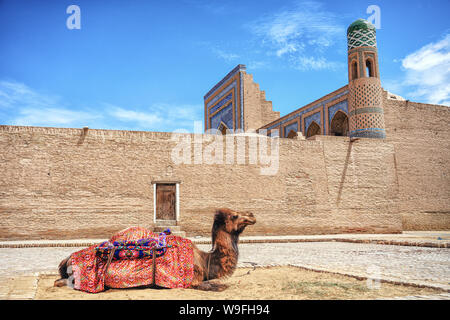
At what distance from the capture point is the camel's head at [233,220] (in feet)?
13.3

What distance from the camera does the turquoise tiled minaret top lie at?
59.3ft

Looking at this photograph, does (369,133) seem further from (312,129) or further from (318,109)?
(312,129)

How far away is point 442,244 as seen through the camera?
9.55 metres

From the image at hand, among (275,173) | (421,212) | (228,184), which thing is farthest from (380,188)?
(228,184)

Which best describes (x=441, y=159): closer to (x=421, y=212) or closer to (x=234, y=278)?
(x=421, y=212)

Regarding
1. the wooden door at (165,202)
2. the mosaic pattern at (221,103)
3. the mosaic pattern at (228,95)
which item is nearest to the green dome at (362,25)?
the mosaic pattern at (228,95)

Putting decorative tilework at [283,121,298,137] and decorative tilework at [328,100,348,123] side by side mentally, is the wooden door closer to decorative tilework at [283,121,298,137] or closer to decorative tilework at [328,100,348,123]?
decorative tilework at [328,100,348,123]

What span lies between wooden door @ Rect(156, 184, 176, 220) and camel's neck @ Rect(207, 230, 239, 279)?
10.6m

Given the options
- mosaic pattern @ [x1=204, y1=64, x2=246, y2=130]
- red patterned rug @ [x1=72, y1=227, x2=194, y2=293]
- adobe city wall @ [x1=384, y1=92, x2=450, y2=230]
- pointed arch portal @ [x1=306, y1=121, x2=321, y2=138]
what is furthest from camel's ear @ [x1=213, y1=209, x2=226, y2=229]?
mosaic pattern @ [x1=204, y1=64, x2=246, y2=130]

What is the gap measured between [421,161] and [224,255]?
1847cm

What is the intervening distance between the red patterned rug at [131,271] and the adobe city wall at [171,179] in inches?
393

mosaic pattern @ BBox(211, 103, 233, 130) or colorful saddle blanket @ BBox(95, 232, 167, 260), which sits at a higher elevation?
mosaic pattern @ BBox(211, 103, 233, 130)
